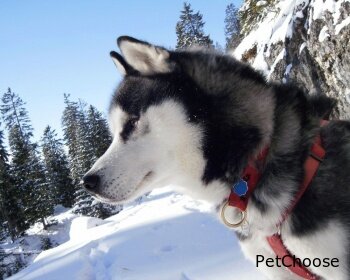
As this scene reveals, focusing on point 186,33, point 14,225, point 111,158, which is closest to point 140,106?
point 111,158

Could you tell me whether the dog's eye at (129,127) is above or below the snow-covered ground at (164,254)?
above

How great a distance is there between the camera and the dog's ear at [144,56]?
2758 mm

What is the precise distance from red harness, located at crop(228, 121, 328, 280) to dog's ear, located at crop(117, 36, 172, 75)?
3.03 feet

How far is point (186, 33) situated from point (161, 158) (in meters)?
37.7

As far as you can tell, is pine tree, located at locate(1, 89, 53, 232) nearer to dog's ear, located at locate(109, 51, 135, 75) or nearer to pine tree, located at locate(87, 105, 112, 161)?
pine tree, located at locate(87, 105, 112, 161)

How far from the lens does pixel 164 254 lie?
5.53 meters

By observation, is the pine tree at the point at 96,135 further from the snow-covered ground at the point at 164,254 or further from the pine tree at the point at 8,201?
the snow-covered ground at the point at 164,254

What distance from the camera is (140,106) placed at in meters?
2.70

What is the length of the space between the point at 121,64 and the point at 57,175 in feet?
130

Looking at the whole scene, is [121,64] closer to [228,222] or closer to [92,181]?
[92,181]

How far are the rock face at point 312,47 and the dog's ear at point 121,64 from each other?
2262mm

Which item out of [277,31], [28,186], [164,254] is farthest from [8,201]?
[164,254]

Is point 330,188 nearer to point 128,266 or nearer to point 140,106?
point 140,106

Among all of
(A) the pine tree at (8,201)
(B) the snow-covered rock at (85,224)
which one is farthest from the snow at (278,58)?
(A) the pine tree at (8,201)
